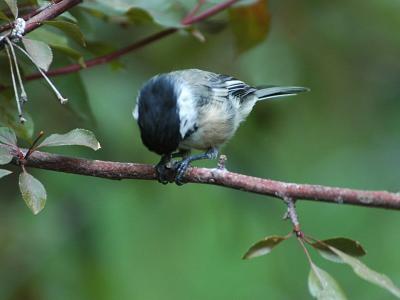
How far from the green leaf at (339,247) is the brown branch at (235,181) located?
0.13 metres

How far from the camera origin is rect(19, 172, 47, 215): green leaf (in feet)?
5.86

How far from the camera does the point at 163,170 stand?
247 cm

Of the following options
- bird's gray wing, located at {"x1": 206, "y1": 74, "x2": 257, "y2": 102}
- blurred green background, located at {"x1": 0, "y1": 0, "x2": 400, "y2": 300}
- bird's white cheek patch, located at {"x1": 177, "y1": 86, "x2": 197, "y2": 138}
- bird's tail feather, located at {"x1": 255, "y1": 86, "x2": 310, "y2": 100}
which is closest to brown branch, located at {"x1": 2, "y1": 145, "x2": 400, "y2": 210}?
bird's white cheek patch, located at {"x1": 177, "y1": 86, "x2": 197, "y2": 138}

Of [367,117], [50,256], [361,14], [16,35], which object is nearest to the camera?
[16,35]

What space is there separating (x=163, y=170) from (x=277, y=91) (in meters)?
1.22

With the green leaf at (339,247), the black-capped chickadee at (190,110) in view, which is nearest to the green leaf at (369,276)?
the green leaf at (339,247)

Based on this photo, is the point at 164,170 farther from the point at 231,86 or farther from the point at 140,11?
the point at 231,86

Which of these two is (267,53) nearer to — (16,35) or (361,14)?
(361,14)

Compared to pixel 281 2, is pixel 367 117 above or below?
below

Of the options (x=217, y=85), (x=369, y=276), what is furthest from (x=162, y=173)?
(x=217, y=85)

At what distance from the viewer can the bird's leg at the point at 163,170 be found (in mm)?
2305

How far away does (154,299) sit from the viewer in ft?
11.6

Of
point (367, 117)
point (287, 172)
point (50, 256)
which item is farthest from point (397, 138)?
point (50, 256)

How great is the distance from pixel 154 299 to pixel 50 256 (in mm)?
629
